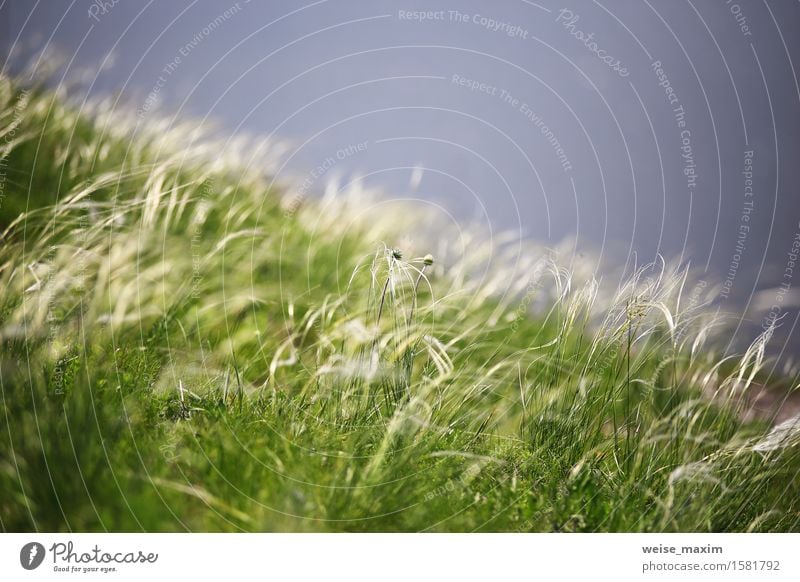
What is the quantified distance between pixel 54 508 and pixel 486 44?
256 centimetres

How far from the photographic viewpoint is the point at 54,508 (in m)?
1.88

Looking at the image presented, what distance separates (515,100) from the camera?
267cm

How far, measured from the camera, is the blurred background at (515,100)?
258 cm

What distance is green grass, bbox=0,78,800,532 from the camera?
1928mm
